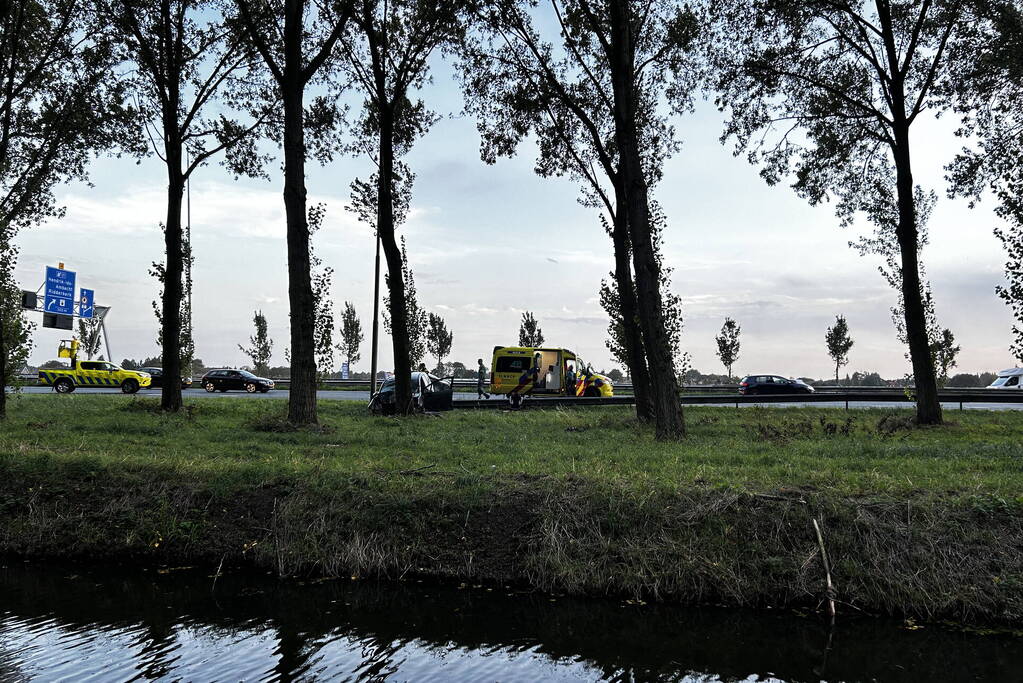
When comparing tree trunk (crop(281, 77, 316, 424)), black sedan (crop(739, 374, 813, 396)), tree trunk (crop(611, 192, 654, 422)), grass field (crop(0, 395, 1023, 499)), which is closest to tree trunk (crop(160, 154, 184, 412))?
grass field (crop(0, 395, 1023, 499))

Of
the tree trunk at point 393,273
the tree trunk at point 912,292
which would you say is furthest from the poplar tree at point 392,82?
the tree trunk at point 912,292

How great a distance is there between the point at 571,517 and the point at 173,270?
16.4 meters

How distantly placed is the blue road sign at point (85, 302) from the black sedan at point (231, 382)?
27.5 ft

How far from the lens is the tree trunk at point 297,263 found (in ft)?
57.3

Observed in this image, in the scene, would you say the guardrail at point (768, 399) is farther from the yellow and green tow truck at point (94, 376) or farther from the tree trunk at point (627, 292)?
the yellow and green tow truck at point (94, 376)

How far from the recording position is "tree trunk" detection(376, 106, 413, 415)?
23.3m

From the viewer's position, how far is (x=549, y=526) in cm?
881

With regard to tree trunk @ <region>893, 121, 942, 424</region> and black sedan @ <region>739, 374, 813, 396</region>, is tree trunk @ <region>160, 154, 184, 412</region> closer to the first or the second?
tree trunk @ <region>893, 121, 942, 424</region>

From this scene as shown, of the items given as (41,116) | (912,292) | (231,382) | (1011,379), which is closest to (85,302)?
(231,382)

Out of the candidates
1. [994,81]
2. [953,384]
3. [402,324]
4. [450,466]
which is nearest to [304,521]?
[450,466]

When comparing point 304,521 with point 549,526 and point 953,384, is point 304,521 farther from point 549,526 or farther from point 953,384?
point 953,384

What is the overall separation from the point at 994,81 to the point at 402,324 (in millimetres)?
17852

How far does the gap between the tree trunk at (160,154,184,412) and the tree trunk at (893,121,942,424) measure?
19.9 m

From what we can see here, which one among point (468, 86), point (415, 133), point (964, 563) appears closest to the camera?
point (964, 563)
